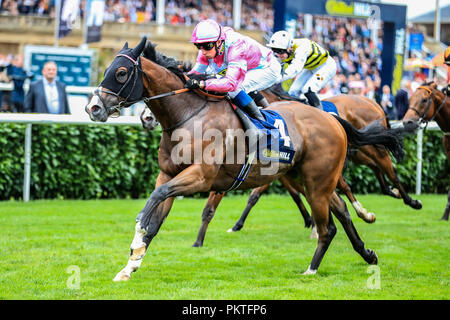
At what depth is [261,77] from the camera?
636 centimetres

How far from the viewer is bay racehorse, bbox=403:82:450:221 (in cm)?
866

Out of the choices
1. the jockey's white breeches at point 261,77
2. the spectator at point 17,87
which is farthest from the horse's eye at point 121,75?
the spectator at point 17,87

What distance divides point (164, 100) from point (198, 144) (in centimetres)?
44

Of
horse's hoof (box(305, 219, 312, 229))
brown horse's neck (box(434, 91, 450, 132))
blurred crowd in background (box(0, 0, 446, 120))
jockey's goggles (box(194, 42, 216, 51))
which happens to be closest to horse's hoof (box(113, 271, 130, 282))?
jockey's goggles (box(194, 42, 216, 51))

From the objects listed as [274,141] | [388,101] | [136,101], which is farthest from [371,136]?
[388,101]

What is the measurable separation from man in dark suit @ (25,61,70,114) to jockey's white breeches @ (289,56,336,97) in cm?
392

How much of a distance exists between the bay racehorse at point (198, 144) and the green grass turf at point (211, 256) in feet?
1.10

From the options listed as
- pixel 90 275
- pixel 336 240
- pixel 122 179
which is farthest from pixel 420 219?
pixel 90 275

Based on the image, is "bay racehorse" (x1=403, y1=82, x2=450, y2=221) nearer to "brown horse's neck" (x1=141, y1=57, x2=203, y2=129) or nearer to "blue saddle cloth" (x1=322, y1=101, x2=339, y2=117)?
"blue saddle cloth" (x1=322, y1=101, x2=339, y2=117)

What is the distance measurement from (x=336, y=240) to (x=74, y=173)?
4.19 metres

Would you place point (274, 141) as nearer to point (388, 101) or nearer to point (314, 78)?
point (314, 78)

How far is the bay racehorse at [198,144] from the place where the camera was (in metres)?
4.76

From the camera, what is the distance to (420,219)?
346 inches
